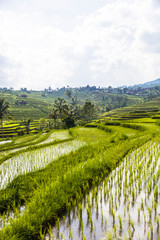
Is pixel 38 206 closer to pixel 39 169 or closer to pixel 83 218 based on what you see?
pixel 83 218

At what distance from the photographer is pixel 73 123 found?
40156 mm

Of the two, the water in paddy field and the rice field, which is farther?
the rice field

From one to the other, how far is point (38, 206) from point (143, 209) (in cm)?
231

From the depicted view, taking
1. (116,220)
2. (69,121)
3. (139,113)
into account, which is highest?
Answer: (139,113)

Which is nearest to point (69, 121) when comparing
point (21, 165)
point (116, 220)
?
point (21, 165)

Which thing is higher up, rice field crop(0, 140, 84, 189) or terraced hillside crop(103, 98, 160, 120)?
terraced hillside crop(103, 98, 160, 120)

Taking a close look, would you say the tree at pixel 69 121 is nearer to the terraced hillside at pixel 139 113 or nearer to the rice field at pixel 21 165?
the terraced hillside at pixel 139 113

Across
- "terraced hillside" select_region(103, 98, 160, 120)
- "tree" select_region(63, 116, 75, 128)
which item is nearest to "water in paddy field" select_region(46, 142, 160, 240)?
"terraced hillside" select_region(103, 98, 160, 120)

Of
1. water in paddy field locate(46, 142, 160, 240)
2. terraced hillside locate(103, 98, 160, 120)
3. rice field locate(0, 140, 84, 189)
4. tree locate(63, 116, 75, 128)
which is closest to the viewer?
water in paddy field locate(46, 142, 160, 240)

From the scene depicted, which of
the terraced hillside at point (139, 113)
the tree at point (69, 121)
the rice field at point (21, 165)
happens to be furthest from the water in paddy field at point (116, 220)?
the tree at point (69, 121)

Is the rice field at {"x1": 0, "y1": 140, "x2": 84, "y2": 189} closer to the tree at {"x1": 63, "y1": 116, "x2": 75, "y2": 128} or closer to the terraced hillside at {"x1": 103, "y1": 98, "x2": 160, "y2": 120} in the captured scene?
the terraced hillside at {"x1": 103, "y1": 98, "x2": 160, "y2": 120}

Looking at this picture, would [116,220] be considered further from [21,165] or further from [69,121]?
[69,121]

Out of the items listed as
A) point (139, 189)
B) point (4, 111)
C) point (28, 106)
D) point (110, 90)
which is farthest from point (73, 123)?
point (110, 90)

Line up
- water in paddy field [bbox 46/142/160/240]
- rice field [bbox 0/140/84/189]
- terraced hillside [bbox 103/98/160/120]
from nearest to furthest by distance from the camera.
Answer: water in paddy field [bbox 46/142/160/240], rice field [bbox 0/140/84/189], terraced hillside [bbox 103/98/160/120]
